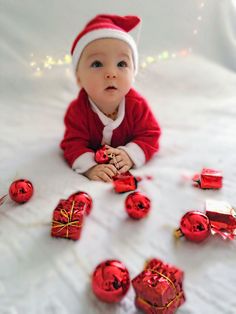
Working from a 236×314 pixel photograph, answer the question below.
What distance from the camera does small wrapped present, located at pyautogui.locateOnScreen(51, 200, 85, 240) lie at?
0.71m

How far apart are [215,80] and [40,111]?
2.28ft

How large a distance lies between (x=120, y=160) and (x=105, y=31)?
1.03 ft

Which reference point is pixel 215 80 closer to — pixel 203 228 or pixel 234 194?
pixel 234 194

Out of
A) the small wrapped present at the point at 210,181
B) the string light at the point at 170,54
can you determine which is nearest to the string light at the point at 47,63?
the string light at the point at 170,54

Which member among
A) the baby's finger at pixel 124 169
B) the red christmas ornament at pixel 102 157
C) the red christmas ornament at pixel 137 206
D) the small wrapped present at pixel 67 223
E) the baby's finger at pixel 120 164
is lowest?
the small wrapped present at pixel 67 223

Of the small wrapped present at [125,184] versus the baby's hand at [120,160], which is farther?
the baby's hand at [120,160]

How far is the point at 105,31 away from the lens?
3.03ft

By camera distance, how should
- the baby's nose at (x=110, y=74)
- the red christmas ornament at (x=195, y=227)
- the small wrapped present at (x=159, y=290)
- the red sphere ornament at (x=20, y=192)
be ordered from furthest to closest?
the baby's nose at (x=110, y=74)
the red sphere ornament at (x=20, y=192)
the red christmas ornament at (x=195, y=227)
the small wrapped present at (x=159, y=290)

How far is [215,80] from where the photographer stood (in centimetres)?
151

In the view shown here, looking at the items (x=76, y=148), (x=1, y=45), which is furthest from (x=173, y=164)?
(x=1, y=45)

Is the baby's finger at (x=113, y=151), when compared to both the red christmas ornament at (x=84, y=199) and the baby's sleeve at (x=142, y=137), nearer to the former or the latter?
the baby's sleeve at (x=142, y=137)

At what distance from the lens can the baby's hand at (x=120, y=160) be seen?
96cm

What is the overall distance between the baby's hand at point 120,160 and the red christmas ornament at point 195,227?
0.29 meters

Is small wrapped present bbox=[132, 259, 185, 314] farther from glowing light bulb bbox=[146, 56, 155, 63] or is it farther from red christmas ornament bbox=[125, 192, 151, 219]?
glowing light bulb bbox=[146, 56, 155, 63]
